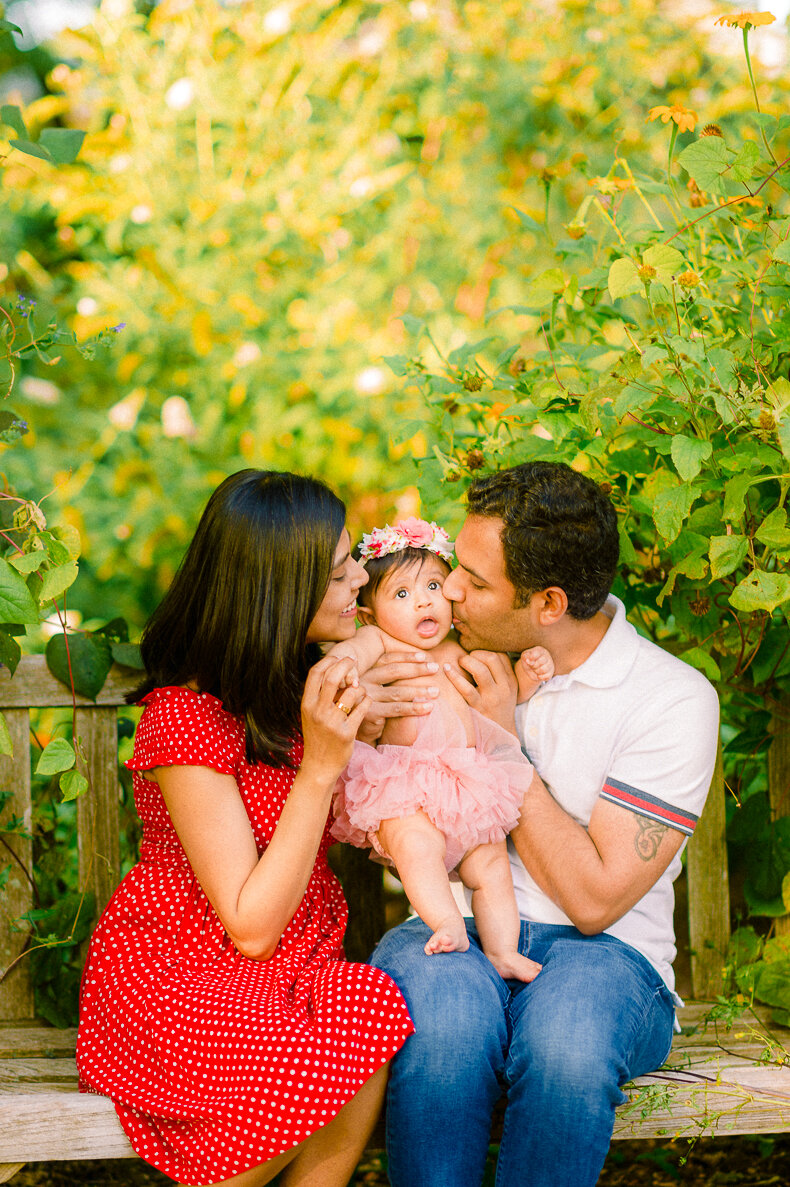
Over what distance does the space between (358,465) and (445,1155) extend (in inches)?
96.6

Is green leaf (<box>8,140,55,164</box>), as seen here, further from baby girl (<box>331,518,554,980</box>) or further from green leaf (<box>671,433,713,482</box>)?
green leaf (<box>671,433,713,482</box>)

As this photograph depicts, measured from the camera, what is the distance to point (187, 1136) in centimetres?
168

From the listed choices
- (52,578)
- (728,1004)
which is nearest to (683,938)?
(728,1004)

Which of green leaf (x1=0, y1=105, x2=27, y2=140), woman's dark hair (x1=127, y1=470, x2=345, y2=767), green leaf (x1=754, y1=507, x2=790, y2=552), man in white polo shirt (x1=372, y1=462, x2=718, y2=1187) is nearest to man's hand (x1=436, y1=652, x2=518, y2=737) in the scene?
man in white polo shirt (x1=372, y1=462, x2=718, y2=1187)

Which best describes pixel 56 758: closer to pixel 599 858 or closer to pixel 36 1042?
pixel 36 1042

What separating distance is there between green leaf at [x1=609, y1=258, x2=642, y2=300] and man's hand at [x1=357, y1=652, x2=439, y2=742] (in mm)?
758

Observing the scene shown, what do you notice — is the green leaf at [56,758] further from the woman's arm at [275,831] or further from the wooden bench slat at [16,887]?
the wooden bench slat at [16,887]

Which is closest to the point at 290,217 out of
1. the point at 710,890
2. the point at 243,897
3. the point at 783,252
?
the point at 783,252

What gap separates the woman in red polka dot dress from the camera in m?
1.64

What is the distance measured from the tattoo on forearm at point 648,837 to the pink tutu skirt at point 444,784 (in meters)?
0.22

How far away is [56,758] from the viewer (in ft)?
6.15

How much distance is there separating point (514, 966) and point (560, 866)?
0.65 feet

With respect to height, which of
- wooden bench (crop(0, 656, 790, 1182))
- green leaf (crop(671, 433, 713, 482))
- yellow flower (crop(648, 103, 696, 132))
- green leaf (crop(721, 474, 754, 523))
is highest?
yellow flower (crop(648, 103, 696, 132))

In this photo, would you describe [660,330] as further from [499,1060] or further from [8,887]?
[8,887]
